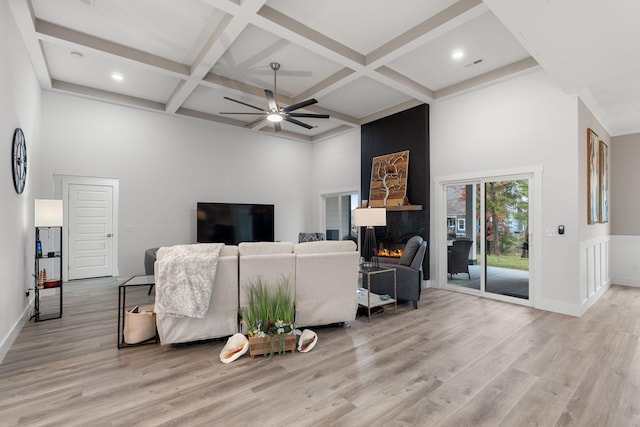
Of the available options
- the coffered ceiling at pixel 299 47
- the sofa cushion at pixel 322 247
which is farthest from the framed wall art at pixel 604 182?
the sofa cushion at pixel 322 247

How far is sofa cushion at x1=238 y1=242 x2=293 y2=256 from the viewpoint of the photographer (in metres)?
3.14

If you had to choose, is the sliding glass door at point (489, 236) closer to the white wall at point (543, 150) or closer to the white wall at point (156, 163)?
the white wall at point (543, 150)

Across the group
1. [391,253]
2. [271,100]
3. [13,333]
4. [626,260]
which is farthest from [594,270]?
[13,333]

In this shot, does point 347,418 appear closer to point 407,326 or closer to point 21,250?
point 407,326

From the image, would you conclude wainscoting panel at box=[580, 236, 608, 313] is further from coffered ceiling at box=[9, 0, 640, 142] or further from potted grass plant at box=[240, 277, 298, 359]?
potted grass plant at box=[240, 277, 298, 359]

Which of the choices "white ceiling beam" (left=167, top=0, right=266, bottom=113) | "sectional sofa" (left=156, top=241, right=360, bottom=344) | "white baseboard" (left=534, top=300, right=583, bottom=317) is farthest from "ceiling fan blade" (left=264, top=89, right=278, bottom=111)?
"white baseboard" (left=534, top=300, right=583, bottom=317)

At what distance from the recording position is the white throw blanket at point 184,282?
9.24 feet

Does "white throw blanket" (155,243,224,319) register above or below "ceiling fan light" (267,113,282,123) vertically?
below

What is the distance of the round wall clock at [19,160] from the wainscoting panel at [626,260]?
30.0ft

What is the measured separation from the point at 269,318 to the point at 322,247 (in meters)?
0.92

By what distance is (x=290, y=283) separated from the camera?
129 inches

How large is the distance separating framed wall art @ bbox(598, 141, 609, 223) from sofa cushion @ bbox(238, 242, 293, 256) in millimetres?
5196

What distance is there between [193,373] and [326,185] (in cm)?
614

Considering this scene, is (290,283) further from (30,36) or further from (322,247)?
(30,36)
